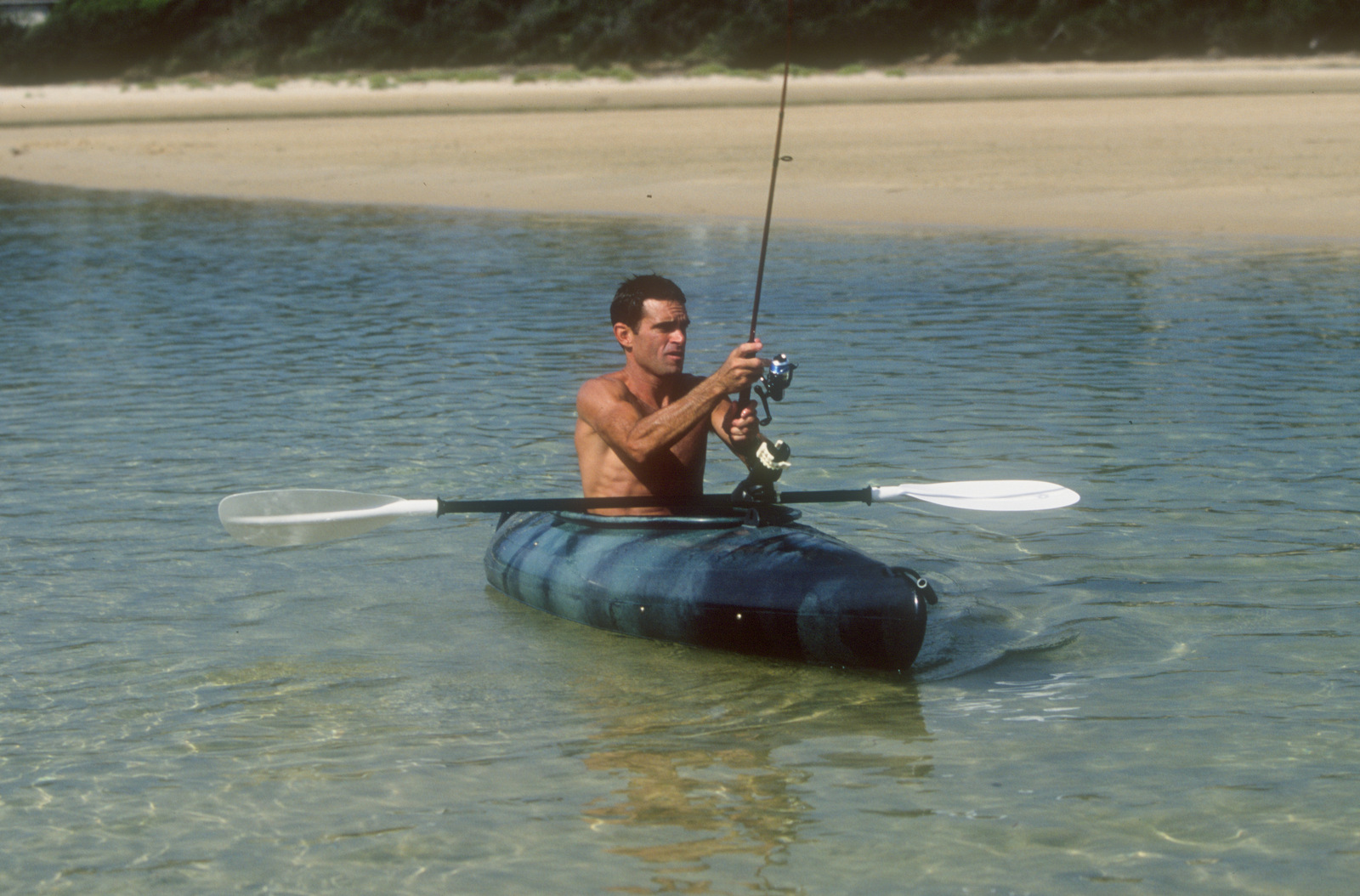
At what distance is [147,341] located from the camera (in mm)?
12148

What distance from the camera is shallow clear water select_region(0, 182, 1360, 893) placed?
3973mm

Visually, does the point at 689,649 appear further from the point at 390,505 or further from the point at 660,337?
the point at 390,505

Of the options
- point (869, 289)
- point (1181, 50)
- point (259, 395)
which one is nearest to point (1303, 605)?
point (259, 395)

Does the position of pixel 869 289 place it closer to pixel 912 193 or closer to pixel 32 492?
pixel 912 193

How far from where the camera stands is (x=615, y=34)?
47312 mm

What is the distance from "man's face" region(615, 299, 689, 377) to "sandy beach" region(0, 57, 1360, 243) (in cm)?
1205

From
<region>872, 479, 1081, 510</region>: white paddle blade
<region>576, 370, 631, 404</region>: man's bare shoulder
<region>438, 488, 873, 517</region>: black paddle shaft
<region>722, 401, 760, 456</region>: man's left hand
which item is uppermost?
<region>576, 370, 631, 404</region>: man's bare shoulder

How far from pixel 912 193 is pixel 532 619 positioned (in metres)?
14.5

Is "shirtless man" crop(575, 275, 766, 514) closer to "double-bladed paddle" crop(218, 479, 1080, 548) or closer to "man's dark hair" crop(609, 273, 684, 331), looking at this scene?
"man's dark hair" crop(609, 273, 684, 331)

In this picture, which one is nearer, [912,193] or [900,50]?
[912,193]

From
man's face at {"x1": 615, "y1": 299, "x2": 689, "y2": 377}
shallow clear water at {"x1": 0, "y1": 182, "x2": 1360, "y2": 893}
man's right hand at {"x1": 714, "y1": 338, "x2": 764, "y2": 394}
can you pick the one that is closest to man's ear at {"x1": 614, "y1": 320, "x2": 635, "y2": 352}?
man's face at {"x1": 615, "y1": 299, "x2": 689, "y2": 377}

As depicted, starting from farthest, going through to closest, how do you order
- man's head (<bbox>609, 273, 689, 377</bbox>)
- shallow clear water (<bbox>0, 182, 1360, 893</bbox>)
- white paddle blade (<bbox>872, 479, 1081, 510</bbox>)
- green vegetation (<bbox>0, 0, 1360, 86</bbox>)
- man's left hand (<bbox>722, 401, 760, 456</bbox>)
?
green vegetation (<bbox>0, 0, 1360, 86</bbox>), white paddle blade (<bbox>872, 479, 1081, 510</bbox>), man's head (<bbox>609, 273, 689, 377</bbox>), man's left hand (<bbox>722, 401, 760, 456</bbox>), shallow clear water (<bbox>0, 182, 1360, 893</bbox>)

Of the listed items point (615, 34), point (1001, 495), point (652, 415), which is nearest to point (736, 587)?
point (652, 415)

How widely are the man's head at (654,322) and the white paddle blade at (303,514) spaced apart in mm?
928
